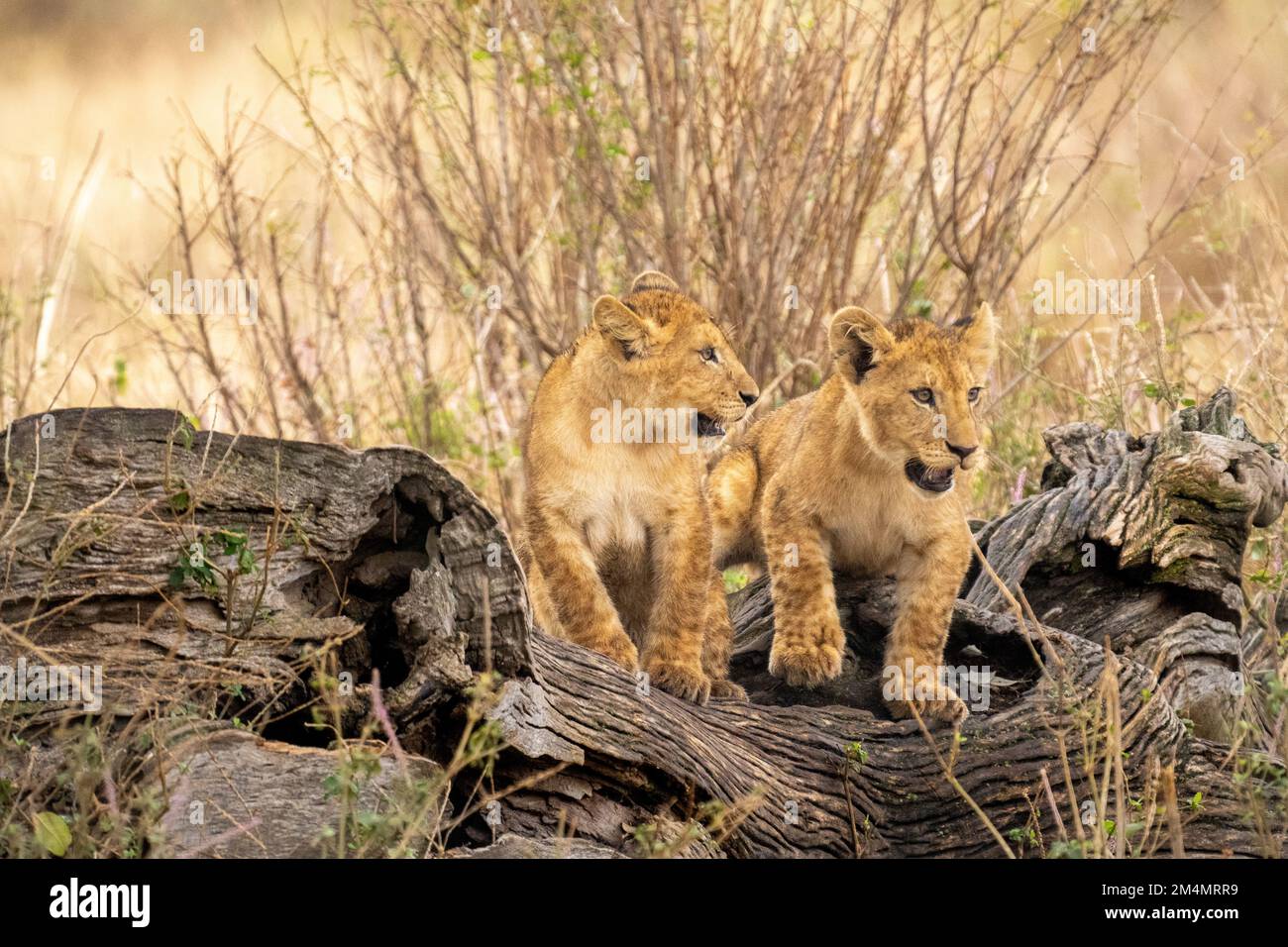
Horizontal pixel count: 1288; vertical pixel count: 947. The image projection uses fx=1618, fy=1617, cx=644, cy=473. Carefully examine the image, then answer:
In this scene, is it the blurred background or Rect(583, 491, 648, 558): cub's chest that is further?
the blurred background

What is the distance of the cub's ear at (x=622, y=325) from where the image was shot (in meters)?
6.14

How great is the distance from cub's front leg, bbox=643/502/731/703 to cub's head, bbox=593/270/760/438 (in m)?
0.43

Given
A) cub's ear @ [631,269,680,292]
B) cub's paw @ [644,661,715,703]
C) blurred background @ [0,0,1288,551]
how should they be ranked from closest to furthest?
cub's paw @ [644,661,715,703] → cub's ear @ [631,269,680,292] → blurred background @ [0,0,1288,551]

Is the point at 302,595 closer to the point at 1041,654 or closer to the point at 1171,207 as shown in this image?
the point at 1041,654

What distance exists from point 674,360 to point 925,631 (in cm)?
143

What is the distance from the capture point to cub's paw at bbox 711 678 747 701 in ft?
20.1

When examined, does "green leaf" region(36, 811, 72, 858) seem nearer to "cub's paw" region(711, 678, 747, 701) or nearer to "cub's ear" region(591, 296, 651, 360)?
"cub's paw" region(711, 678, 747, 701)

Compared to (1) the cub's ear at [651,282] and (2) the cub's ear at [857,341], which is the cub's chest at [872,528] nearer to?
(2) the cub's ear at [857,341]

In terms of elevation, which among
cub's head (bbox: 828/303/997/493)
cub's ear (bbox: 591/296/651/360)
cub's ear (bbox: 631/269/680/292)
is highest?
cub's ear (bbox: 631/269/680/292)

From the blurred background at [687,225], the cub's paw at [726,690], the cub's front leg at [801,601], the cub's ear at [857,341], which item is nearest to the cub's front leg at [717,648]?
the cub's paw at [726,690]

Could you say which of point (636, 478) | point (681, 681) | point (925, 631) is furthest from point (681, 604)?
point (925, 631)

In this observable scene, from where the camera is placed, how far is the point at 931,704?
5.94 m

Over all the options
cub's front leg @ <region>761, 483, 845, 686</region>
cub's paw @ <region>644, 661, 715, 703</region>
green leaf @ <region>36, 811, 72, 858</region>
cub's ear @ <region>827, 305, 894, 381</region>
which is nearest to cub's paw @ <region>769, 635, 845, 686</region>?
cub's front leg @ <region>761, 483, 845, 686</region>
